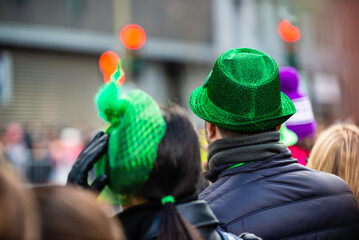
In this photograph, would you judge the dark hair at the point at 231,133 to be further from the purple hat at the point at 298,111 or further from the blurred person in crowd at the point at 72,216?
the purple hat at the point at 298,111

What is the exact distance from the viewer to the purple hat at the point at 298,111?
3625mm

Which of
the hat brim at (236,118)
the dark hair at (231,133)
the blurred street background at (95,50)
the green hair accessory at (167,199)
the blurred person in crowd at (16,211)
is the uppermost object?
the blurred street background at (95,50)

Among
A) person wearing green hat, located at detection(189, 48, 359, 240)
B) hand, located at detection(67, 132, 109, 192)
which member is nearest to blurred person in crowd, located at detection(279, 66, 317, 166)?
person wearing green hat, located at detection(189, 48, 359, 240)

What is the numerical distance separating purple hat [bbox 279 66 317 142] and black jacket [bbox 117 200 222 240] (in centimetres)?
216

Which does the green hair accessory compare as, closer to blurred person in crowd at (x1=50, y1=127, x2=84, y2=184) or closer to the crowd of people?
the crowd of people

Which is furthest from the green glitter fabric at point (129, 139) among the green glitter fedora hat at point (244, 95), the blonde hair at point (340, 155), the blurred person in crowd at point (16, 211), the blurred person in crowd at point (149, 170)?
the blonde hair at point (340, 155)

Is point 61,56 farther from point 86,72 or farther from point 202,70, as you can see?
point 202,70

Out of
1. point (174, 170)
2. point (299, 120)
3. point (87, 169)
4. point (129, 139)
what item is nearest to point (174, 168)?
point (174, 170)

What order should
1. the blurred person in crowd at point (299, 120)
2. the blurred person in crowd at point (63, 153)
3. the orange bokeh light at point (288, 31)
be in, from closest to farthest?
the blurred person in crowd at point (299, 120)
the blurred person in crowd at point (63, 153)
the orange bokeh light at point (288, 31)

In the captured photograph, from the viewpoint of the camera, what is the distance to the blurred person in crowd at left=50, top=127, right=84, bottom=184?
40.5 feet

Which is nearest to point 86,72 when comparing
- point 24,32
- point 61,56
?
point 61,56

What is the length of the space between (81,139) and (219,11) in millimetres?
11253

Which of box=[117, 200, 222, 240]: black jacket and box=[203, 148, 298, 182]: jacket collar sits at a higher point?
box=[203, 148, 298, 182]: jacket collar

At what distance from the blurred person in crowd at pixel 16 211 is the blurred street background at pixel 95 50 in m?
11.5
